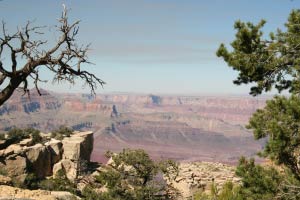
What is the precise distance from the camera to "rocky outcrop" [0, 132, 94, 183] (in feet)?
150

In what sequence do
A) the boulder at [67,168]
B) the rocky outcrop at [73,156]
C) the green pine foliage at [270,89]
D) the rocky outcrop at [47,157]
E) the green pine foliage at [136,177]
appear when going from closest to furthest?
the green pine foliage at [270,89], the green pine foliage at [136,177], the rocky outcrop at [47,157], the boulder at [67,168], the rocky outcrop at [73,156]

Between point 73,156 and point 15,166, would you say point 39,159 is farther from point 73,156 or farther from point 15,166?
point 73,156

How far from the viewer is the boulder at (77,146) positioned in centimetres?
5656

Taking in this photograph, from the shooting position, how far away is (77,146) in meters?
57.7

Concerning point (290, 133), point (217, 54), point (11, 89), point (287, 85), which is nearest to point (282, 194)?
point (290, 133)

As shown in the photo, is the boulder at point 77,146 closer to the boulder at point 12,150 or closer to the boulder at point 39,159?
the boulder at point 39,159

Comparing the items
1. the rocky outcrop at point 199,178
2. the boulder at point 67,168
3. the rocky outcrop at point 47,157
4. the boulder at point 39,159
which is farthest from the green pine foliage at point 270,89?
the boulder at point 67,168

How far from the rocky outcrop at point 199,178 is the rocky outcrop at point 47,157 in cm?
1812

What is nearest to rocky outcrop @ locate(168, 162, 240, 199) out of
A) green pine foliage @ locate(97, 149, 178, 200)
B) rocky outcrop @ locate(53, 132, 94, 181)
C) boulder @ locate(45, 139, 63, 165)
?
green pine foliage @ locate(97, 149, 178, 200)

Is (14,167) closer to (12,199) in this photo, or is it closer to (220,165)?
(220,165)

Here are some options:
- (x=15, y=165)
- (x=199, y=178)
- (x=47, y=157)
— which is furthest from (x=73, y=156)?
(x=199, y=178)

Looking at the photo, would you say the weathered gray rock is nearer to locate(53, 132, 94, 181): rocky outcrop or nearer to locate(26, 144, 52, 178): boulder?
locate(26, 144, 52, 178): boulder

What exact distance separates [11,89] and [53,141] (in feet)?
146

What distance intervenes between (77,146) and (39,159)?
854 cm
